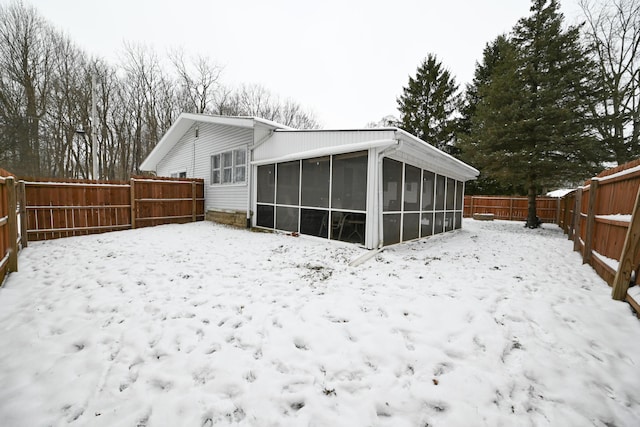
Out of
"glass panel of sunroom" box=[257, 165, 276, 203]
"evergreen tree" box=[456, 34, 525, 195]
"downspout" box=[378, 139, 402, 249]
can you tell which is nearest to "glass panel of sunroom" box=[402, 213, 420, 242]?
"downspout" box=[378, 139, 402, 249]

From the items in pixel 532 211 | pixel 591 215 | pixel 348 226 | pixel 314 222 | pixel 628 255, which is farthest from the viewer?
pixel 532 211

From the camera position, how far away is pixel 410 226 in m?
7.56

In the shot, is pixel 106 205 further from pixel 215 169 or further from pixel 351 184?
pixel 351 184

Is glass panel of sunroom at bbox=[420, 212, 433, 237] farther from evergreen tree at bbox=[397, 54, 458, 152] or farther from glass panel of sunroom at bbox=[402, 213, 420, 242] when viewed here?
evergreen tree at bbox=[397, 54, 458, 152]

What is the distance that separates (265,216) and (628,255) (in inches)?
311

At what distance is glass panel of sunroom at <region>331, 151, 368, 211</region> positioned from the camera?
6.18m

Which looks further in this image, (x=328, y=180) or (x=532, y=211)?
(x=532, y=211)

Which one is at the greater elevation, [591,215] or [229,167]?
[229,167]

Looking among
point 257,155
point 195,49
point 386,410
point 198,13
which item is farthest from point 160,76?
point 386,410

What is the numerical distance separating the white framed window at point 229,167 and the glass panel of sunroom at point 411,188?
5545 mm

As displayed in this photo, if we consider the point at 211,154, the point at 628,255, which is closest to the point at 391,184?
the point at 628,255

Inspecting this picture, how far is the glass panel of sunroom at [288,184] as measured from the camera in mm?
7676

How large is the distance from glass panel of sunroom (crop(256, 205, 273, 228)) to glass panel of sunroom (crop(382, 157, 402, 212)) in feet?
12.8

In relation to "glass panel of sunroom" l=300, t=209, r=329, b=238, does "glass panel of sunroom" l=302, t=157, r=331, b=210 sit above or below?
above
